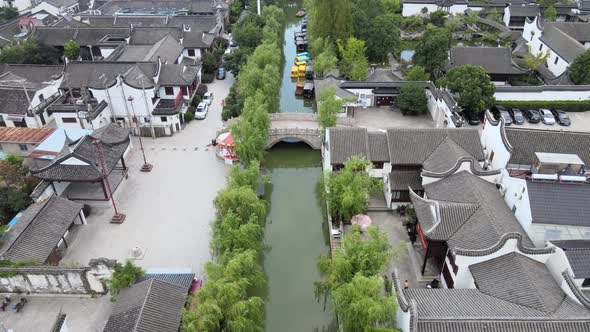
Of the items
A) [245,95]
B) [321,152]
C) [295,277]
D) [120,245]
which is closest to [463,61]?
[321,152]

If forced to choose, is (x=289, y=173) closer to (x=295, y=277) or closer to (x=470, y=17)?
(x=295, y=277)

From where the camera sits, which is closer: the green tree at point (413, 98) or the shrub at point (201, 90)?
the green tree at point (413, 98)

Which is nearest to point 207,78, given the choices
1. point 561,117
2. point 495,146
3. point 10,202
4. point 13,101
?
point 13,101

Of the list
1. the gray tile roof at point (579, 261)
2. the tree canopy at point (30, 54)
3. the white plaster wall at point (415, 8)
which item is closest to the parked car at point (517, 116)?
the gray tile roof at point (579, 261)

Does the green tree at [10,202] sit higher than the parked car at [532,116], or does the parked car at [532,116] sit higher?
the green tree at [10,202]

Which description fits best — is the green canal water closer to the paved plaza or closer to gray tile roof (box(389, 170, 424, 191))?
the paved plaza

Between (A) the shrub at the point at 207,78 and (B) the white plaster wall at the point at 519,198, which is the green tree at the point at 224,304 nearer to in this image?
(B) the white plaster wall at the point at 519,198
